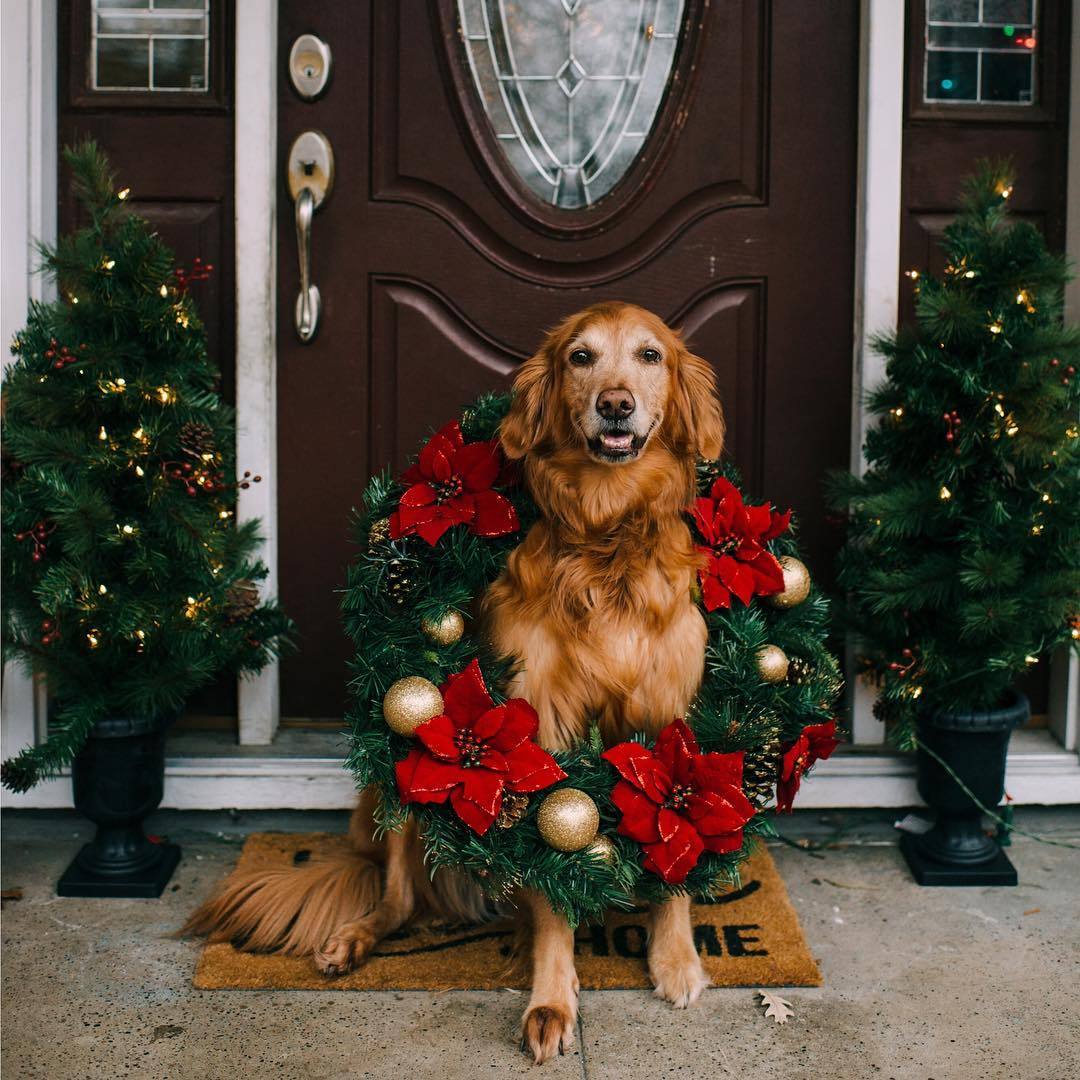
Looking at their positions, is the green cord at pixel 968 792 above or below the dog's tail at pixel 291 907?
above

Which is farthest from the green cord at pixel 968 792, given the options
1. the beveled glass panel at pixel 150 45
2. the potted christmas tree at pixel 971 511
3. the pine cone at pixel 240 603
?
the beveled glass panel at pixel 150 45

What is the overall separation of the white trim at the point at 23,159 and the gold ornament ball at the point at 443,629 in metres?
1.13

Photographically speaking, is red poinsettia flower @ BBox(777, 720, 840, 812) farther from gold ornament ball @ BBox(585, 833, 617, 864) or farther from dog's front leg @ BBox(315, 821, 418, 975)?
dog's front leg @ BBox(315, 821, 418, 975)

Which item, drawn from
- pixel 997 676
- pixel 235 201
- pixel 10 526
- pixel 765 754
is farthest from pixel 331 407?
pixel 997 676

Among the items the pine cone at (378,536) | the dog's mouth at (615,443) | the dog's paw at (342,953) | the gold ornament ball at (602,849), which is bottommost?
the dog's paw at (342,953)

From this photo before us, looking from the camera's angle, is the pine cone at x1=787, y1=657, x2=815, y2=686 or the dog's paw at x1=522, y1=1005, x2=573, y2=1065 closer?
the dog's paw at x1=522, y1=1005, x2=573, y2=1065

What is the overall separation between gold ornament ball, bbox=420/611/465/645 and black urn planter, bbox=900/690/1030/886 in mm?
1191

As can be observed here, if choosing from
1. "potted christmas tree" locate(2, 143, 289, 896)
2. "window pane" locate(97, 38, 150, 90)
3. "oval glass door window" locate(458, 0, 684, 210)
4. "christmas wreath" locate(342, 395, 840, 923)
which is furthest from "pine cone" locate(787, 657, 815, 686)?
"window pane" locate(97, 38, 150, 90)

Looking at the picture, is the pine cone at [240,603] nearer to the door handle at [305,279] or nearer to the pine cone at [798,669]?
the door handle at [305,279]

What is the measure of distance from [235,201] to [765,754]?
1.86m

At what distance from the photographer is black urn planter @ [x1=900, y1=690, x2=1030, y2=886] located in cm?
277

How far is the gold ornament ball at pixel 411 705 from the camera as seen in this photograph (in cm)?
221

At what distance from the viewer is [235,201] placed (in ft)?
9.87

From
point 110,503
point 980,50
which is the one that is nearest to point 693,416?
point 110,503
